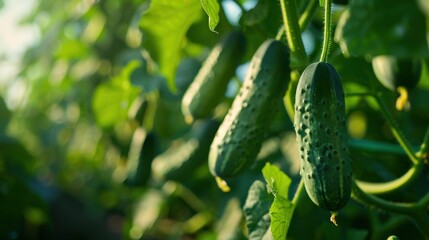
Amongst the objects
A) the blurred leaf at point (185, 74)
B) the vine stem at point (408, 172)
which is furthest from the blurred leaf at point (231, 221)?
the vine stem at point (408, 172)

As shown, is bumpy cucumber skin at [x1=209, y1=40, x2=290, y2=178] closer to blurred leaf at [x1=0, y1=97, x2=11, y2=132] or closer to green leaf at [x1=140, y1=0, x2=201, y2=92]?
green leaf at [x1=140, y1=0, x2=201, y2=92]

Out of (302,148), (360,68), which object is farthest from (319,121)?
(360,68)

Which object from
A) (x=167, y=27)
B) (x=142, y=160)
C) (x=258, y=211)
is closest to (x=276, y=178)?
(x=258, y=211)

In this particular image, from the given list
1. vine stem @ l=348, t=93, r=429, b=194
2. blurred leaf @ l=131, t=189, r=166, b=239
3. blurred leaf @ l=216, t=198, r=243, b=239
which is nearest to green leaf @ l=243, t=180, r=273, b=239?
vine stem @ l=348, t=93, r=429, b=194

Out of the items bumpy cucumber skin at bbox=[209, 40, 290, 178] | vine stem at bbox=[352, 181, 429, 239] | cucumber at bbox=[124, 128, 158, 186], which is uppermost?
bumpy cucumber skin at bbox=[209, 40, 290, 178]

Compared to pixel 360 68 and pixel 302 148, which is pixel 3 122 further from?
pixel 302 148

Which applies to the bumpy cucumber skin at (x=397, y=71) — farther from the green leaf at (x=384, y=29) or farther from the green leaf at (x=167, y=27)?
the green leaf at (x=167, y=27)

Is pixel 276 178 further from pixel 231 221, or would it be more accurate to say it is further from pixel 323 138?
pixel 231 221
